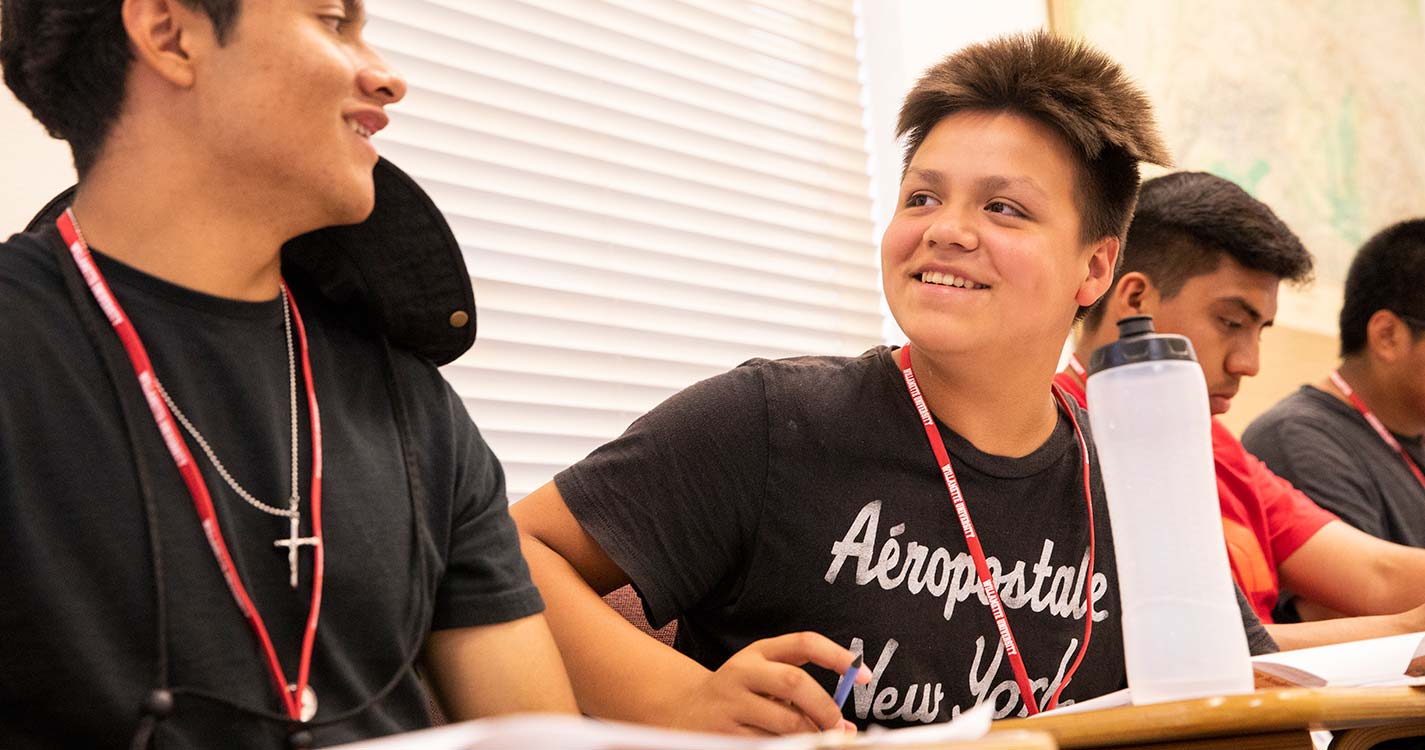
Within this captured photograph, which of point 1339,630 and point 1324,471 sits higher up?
point 1324,471

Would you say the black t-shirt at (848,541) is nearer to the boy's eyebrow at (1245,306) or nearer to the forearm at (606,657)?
the forearm at (606,657)

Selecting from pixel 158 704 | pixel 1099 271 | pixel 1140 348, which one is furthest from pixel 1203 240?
pixel 158 704

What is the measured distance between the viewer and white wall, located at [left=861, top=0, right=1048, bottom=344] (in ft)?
10.5

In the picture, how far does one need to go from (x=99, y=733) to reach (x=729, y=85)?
7.15 feet

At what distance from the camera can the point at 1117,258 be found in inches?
76.9

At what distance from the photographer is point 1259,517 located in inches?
104

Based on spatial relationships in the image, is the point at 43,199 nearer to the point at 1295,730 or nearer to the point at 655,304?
the point at 655,304

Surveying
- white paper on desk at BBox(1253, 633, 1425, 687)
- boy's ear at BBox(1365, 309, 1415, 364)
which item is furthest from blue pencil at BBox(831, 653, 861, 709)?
boy's ear at BBox(1365, 309, 1415, 364)

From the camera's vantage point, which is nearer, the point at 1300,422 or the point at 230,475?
the point at 230,475

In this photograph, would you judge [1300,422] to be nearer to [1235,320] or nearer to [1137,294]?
[1235,320]

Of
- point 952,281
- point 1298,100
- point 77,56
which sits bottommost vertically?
point 952,281

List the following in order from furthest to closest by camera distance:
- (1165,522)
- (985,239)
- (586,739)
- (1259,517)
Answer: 1. (1259,517)
2. (985,239)
3. (1165,522)
4. (586,739)

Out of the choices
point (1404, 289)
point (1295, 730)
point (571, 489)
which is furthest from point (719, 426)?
point (1404, 289)

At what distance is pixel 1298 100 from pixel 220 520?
159 inches
